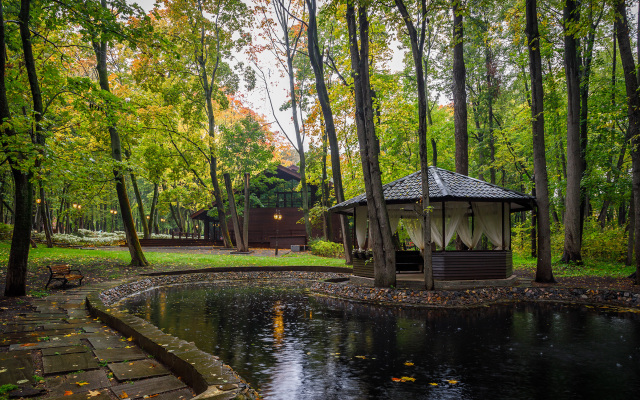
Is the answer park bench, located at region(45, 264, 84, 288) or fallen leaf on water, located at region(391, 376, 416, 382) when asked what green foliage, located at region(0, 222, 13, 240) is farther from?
fallen leaf on water, located at region(391, 376, 416, 382)

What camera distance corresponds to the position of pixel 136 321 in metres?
6.02

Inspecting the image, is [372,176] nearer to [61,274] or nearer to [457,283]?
[457,283]

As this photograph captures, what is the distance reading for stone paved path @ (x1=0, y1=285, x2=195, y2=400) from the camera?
3568mm

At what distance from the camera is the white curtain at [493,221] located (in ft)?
41.7

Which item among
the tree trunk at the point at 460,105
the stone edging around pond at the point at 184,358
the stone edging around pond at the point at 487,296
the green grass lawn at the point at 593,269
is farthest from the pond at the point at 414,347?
the tree trunk at the point at 460,105

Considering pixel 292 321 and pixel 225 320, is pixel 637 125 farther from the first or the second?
pixel 225 320

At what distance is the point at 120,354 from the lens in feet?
15.6

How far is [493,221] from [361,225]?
4449 millimetres

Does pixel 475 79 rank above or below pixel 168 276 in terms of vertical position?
above

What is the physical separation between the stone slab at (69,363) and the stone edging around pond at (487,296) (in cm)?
715

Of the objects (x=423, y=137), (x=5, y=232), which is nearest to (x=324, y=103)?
(x=423, y=137)

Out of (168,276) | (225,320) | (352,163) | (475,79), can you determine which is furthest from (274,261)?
(475,79)

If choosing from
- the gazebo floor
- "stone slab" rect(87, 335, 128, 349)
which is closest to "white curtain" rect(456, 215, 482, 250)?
the gazebo floor

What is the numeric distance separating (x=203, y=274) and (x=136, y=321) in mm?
9208
